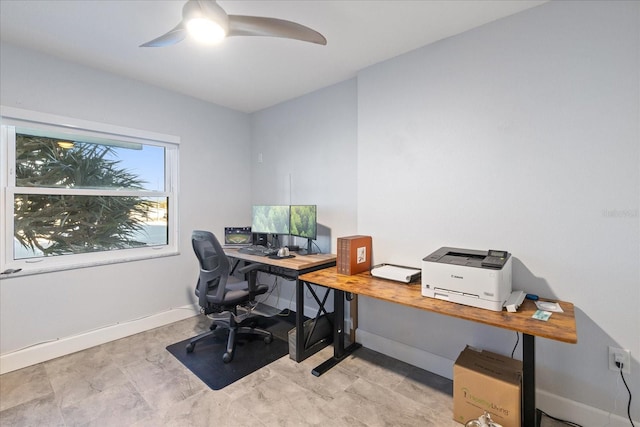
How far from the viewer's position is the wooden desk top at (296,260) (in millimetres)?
2365

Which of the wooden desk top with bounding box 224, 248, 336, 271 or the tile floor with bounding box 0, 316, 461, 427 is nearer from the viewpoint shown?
the tile floor with bounding box 0, 316, 461, 427

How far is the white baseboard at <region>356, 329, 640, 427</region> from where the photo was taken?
157 cm

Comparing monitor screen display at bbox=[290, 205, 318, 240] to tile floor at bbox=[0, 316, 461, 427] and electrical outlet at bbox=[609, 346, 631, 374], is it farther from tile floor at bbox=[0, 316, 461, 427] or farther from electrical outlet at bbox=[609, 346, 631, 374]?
electrical outlet at bbox=[609, 346, 631, 374]

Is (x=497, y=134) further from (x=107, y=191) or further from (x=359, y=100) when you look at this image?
(x=107, y=191)

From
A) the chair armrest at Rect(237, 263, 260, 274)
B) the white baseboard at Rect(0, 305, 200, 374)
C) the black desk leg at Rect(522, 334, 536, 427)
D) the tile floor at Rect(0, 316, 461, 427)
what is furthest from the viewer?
the chair armrest at Rect(237, 263, 260, 274)

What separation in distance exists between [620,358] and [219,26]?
2.68 meters

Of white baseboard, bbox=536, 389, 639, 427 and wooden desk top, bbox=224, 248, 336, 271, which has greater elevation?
wooden desk top, bbox=224, 248, 336, 271

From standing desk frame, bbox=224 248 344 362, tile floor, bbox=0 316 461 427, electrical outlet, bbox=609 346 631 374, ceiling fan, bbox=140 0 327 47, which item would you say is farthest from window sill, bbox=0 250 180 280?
electrical outlet, bbox=609 346 631 374

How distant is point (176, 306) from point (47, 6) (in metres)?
2.64

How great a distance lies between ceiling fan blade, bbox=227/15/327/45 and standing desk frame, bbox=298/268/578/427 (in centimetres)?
154

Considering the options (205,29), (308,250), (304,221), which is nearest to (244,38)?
(205,29)

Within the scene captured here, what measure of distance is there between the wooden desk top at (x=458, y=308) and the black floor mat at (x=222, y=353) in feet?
2.55

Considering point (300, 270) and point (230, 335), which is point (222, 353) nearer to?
point (230, 335)

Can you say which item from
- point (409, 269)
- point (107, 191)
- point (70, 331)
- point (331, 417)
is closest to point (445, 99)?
point (409, 269)
